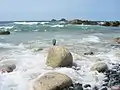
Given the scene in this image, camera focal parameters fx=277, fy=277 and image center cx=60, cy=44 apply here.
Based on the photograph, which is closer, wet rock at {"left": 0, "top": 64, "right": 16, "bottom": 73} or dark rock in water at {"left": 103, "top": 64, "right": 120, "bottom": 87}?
dark rock in water at {"left": 103, "top": 64, "right": 120, "bottom": 87}

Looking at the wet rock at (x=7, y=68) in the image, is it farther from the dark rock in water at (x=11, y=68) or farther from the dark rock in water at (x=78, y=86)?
the dark rock in water at (x=78, y=86)

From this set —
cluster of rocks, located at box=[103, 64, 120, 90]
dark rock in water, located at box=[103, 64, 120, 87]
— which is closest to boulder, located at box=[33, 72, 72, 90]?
cluster of rocks, located at box=[103, 64, 120, 90]

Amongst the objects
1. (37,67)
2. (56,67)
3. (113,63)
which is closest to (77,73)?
(56,67)

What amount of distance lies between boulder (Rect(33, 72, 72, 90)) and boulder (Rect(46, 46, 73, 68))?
1.92 meters

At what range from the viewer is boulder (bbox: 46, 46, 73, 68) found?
970 cm

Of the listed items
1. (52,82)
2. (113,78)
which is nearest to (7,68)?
(52,82)

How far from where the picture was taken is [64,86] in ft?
24.4

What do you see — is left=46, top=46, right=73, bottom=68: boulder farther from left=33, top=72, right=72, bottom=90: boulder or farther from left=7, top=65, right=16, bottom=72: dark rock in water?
left=33, top=72, right=72, bottom=90: boulder

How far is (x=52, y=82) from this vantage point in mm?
7309

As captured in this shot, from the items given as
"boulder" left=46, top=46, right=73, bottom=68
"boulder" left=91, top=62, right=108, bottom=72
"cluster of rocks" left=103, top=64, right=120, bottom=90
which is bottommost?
"cluster of rocks" left=103, top=64, right=120, bottom=90

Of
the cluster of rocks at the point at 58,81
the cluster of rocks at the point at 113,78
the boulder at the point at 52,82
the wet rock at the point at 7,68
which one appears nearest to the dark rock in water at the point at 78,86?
the cluster of rocks at the point at 58,81

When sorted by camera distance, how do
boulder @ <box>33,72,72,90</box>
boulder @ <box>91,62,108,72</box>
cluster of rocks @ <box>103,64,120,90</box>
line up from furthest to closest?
1. boulder @ <box>91,62,108,72</box>
2. cluster of rocks @ <box>103,64,120,90</box>
3. boulder @ <box>33,72,72,90</box>

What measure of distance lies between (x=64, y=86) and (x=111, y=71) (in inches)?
105

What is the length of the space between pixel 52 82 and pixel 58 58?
96.9 inches
